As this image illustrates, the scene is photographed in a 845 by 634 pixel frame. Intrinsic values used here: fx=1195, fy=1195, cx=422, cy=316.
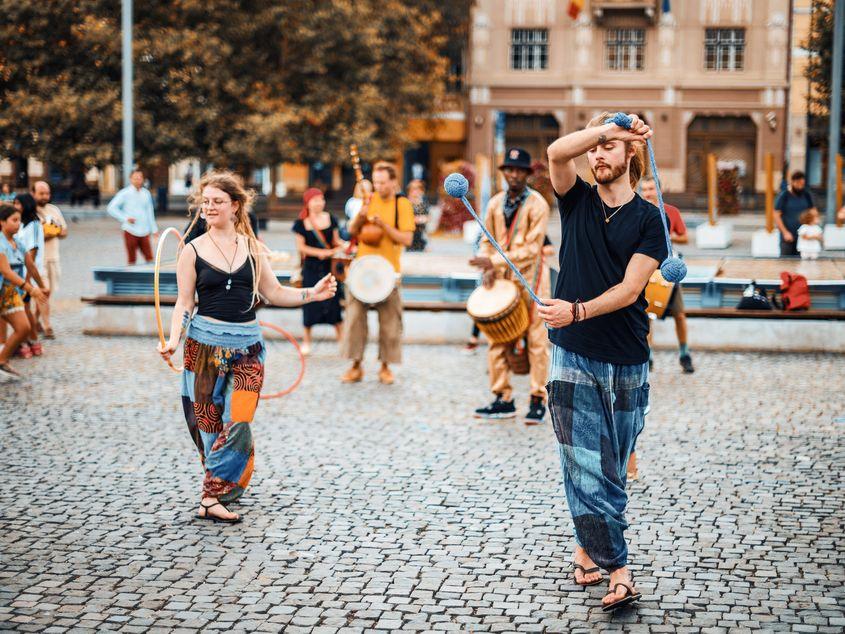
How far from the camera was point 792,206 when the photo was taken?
63.4 feet

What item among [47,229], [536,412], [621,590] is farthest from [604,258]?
[47,229]

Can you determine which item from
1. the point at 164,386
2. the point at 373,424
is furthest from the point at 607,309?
the point at 164,386

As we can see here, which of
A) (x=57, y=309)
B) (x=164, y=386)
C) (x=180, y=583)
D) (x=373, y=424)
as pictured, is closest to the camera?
(x=180, y=583)

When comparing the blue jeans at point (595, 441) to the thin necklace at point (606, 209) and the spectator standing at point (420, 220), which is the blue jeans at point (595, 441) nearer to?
the thin necklace at point (606, 209)

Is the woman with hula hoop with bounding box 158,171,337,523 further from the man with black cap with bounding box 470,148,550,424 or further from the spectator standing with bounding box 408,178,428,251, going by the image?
the spectator standing with bounding box 408,178,428,251

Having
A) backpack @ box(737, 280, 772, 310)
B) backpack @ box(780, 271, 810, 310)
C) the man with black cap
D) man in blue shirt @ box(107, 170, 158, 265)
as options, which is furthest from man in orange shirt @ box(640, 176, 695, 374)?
man in blue shirt @ box(107, 170, 158, 265)

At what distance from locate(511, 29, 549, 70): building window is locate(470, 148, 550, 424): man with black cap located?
135 feet

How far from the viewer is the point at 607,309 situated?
16.2ft

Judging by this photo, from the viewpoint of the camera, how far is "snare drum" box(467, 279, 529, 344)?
8.78 meters

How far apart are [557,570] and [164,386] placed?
19.3 ft

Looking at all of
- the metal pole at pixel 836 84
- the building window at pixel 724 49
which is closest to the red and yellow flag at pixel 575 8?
the building window at pixel 724 49

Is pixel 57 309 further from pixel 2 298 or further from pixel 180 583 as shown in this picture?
pixel 180 583

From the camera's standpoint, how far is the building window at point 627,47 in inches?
1909

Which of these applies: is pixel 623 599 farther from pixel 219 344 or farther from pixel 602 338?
pixel 219 344
